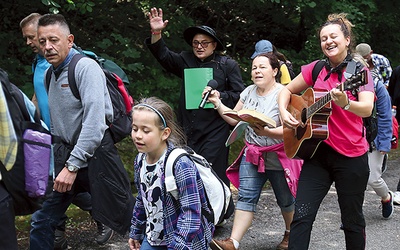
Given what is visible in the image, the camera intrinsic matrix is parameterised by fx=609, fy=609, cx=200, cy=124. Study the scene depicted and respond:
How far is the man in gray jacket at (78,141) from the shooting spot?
4211 millimetres

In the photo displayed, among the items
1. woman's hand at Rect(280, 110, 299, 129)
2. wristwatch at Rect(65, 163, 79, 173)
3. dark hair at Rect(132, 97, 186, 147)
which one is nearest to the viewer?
dark hair at Rect(132, 97, 186, 147)

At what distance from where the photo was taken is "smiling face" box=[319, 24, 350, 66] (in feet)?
13.8

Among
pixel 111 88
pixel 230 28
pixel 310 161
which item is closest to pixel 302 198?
pixel 310 161

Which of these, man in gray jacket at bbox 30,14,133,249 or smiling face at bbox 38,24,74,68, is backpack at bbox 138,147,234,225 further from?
smiling face at bbox 38,24,74,68

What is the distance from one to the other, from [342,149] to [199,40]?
7.04 feet

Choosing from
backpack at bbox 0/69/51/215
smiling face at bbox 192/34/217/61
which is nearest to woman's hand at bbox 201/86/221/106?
smiling face at bbox 192/34/217/61

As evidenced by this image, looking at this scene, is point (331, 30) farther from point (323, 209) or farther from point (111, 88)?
point (323, 209)

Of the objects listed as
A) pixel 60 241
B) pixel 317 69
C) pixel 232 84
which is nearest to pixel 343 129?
pixel 317 69

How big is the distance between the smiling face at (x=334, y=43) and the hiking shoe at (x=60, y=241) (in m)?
2.85

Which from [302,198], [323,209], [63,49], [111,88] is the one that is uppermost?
[63,49]

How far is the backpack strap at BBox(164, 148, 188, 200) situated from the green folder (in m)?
2.23

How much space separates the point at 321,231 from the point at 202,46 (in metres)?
2.30

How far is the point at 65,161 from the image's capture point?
446 centimetres

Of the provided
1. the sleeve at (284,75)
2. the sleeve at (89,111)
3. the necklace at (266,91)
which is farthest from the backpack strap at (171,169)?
the sleeve at (284,75)
